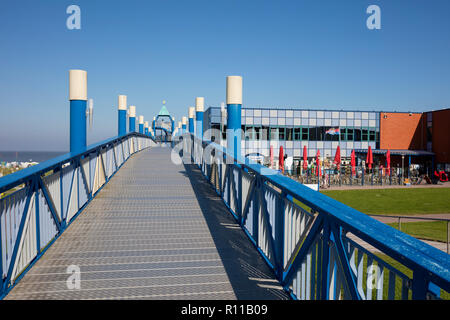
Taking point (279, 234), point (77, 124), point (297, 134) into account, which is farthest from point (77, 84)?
point (297, 134)

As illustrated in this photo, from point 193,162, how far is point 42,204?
11366 millimetres

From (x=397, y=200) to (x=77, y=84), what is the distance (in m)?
22.9

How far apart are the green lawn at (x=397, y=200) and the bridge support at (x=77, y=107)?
1668 cm

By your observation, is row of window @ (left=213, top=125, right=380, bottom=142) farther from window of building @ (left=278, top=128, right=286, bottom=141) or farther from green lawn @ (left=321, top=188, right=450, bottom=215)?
green lawn @ (left=321, top=188, right=450, bottom=215)

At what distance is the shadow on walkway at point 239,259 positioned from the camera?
3.85m

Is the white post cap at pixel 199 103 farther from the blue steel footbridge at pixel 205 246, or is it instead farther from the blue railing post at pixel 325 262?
the blue railing post at pixel 325 262

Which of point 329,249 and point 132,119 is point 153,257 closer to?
point 329,249

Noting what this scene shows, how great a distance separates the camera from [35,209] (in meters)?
4.41

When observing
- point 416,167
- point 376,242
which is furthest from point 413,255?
point 416,167

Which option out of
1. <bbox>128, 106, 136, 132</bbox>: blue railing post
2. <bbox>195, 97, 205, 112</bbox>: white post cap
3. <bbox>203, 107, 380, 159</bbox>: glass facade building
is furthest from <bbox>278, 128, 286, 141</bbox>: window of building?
<bbox>195, 97, 205, 112</bbox>: white post cap

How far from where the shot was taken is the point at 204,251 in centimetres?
507

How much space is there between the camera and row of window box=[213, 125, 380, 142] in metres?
51.3

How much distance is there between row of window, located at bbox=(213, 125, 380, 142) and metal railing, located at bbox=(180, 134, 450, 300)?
151 ft
